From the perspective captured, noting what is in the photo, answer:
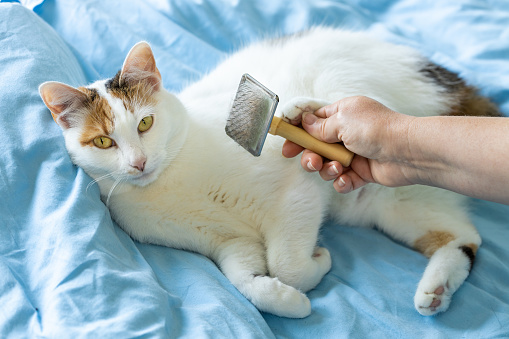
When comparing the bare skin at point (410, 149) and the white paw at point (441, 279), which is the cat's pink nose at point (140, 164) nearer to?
the bare skin at point (410, 149)

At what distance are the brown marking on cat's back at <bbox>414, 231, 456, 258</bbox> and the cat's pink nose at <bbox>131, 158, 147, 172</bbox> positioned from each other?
96 centimetres

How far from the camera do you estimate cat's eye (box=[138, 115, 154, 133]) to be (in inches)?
52.1

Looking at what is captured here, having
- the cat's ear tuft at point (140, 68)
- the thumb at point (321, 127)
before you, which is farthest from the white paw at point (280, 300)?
the cat's ear tuft at point (140, 68)

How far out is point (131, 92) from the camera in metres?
1.36

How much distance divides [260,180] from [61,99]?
0.64m

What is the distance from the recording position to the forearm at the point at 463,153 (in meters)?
0.96

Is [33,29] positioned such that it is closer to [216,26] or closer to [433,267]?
[216,26]

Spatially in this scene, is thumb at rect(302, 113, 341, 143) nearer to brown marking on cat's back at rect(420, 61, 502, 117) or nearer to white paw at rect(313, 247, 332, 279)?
white paw at rect(313, 247, 332, 279)

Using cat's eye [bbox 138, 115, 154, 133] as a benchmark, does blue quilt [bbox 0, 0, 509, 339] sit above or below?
below

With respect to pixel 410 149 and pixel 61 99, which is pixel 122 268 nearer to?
pixel 61 99

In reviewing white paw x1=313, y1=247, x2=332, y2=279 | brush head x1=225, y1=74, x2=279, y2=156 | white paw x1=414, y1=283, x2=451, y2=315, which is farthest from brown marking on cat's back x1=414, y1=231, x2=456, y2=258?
brush head x1=225, y1=74, x2=279, y2=156

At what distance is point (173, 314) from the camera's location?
3.66ft

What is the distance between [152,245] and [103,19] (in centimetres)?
139

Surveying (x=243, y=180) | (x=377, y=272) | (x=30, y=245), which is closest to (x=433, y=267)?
(x=377, y=272)
